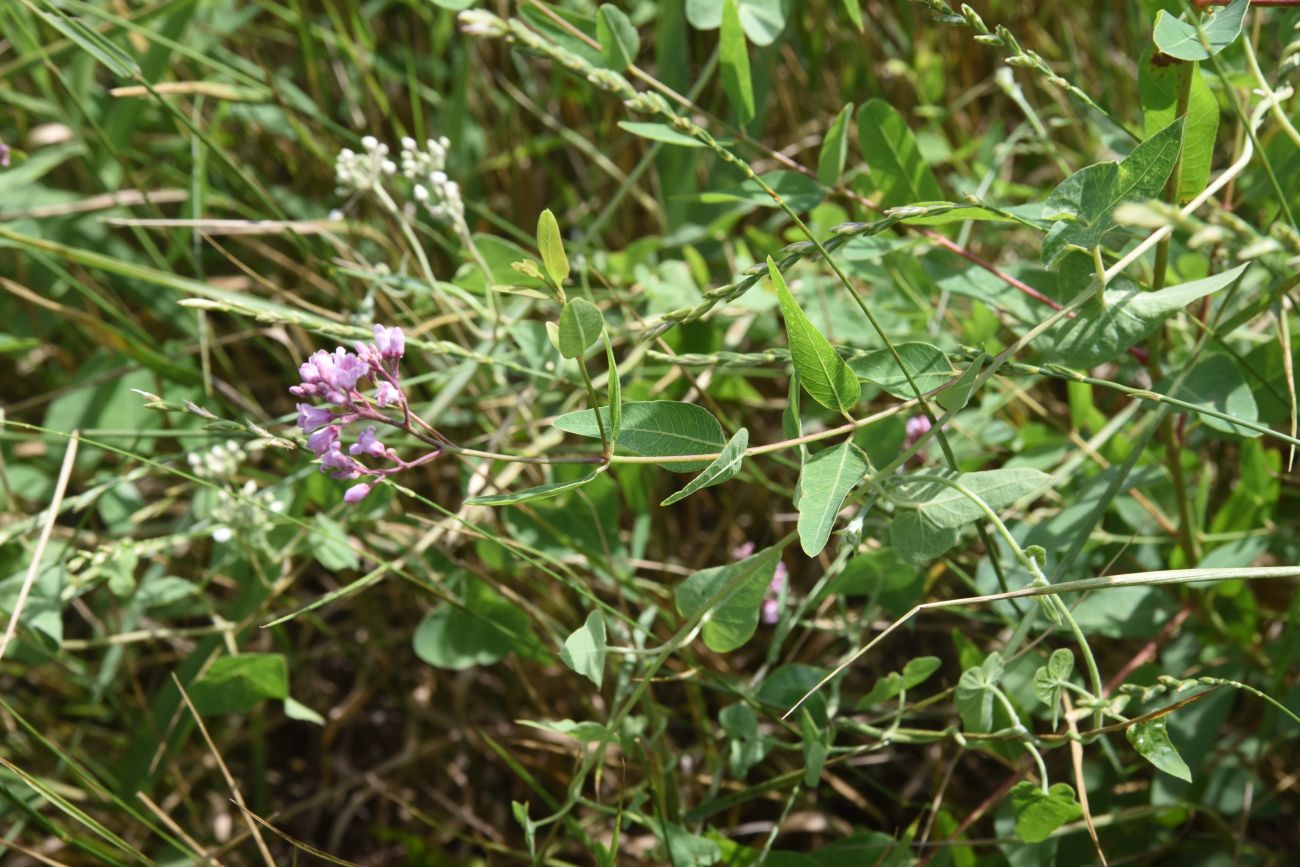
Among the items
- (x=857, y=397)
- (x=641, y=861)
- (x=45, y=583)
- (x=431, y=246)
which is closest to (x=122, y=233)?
(x=431, y=246)

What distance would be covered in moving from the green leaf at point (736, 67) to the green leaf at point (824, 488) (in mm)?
494

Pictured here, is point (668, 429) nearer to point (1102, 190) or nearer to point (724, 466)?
point (724, 466)

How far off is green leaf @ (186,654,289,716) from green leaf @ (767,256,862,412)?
75cm

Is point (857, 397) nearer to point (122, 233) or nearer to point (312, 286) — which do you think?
point (312, 286)

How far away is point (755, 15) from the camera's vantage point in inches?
53.6

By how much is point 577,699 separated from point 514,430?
402 millimetres

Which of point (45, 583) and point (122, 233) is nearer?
point (45, 583)

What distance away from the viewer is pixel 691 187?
1.74 m

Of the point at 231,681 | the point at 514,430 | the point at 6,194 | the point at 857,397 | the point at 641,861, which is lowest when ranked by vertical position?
the point at 641,861

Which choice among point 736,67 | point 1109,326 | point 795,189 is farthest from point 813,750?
point 736,67

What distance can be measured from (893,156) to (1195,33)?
0.38 metres

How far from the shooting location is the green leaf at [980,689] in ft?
3.22

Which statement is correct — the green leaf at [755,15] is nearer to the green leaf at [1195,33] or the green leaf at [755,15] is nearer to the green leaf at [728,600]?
the green leaf at [1195,33]

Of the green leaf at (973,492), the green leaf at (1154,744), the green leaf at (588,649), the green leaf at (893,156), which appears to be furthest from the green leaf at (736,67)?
the green leaf at (1154,744)
